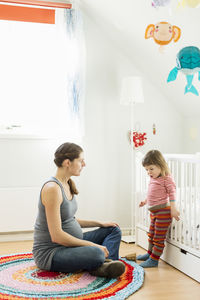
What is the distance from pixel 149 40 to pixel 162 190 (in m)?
1.30

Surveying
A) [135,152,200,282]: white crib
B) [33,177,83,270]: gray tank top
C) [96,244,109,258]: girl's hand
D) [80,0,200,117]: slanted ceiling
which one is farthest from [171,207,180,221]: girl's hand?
[80,0,200,117]: slanted ceiling

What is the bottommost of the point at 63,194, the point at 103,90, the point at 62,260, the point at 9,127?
the point at 62,260

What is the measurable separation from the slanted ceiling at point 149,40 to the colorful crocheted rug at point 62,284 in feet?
5.18

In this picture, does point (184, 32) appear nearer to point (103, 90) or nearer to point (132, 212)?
point (103, 90)

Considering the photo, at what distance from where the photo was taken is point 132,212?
3.54 meters

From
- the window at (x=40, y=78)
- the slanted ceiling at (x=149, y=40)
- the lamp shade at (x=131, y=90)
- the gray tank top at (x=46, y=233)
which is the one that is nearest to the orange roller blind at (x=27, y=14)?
the window at (x=40, y=78)

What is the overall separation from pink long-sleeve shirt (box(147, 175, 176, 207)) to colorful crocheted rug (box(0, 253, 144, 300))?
45 centimetres

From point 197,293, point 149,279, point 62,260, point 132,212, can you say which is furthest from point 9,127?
point 197,293

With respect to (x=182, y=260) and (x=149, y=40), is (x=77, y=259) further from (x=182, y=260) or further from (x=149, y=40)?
(x=149, y=40)

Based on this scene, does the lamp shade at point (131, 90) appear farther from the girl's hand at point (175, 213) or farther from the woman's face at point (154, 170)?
the girl's hand at point (175, 213)

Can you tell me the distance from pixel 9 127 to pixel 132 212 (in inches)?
50.4

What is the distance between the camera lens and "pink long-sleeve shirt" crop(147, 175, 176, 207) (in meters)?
2.66

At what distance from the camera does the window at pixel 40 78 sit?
11.5ft

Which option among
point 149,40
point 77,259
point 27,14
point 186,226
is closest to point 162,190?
point 186,226
